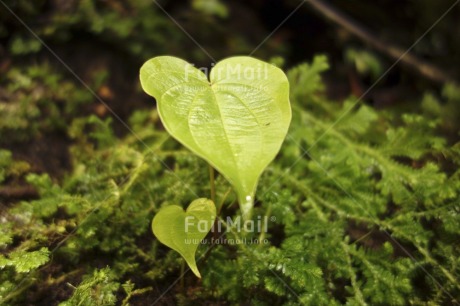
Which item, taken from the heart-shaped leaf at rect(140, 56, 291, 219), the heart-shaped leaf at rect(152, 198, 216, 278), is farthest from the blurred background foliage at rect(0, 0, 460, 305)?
the heart-shaped leaf at rect(140, 56, 291, 219)

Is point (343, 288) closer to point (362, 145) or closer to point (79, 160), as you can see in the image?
point (362, 145)

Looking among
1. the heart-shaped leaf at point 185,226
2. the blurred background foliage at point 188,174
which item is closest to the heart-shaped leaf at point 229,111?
the heart-shaped leaf at point 185,226

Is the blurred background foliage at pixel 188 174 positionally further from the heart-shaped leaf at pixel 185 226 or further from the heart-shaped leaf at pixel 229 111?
the heart-shaped leaf at pixel 229 111

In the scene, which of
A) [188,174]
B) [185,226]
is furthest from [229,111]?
[188,174]

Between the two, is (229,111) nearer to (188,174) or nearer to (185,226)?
(185,226)

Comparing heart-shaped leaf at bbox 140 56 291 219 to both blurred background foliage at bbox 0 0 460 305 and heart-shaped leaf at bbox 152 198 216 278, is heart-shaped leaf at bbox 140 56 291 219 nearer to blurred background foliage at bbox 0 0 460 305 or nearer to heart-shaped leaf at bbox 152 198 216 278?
heart-shaped leaf at bbox 152 198 216 278

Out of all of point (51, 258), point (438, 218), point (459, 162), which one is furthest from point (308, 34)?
point (51, 258)
